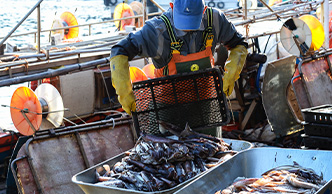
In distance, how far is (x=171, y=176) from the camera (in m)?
3.84

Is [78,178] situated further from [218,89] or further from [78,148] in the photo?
[78,148]

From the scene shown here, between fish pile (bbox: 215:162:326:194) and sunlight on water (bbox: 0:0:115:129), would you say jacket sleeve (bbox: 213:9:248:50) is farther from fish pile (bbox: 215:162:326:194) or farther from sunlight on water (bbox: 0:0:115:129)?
sunlight on water (bbox: 0:0:115:129)

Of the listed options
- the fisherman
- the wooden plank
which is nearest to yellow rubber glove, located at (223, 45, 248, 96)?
the fisherman

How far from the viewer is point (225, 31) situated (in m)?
5.04

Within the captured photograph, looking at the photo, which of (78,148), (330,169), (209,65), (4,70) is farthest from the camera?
(4,70)

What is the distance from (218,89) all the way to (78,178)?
1.74 metres

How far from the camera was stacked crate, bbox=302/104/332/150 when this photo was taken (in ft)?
17.6

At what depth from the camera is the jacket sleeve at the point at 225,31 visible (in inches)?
195

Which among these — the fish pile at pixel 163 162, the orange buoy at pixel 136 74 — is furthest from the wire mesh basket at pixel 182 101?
the orange buoy at pixel 136 74

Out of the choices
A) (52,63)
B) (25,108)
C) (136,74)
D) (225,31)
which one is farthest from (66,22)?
(225,31)

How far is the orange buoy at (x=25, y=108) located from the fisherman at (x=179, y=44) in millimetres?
2585

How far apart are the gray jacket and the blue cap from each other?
0.17 m

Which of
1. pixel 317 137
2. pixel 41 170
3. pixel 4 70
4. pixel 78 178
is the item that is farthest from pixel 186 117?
pixel 4 70

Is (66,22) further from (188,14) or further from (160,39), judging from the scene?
(188,14)
